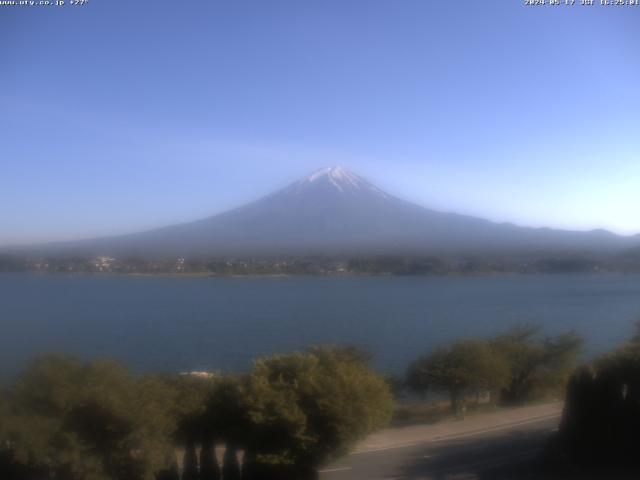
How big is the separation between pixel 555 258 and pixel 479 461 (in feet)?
87.6

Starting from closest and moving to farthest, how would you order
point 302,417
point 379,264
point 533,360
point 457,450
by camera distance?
point 302,417, point 457,450, point 533,360, point 379,264

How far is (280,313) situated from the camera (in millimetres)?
22969

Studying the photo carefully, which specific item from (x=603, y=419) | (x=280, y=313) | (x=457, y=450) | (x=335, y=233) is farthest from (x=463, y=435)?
(x=335, y=233)

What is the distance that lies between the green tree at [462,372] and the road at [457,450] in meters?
1.55

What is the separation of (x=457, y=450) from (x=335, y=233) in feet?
112

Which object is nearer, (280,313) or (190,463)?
(190,463)

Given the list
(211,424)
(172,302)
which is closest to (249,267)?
(172,302)

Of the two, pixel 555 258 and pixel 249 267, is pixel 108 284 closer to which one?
pixel 249 267

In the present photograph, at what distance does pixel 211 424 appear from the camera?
22.5ft

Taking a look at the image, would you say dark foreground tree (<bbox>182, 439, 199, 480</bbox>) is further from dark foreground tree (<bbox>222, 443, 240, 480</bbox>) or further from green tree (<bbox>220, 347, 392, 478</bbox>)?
green tree (<bbox>220, 347, 392, 478</bbox>)

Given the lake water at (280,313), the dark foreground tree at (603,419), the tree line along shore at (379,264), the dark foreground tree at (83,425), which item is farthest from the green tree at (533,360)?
the tree line along shore at (379,264)

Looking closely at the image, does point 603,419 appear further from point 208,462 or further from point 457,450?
point 208,462

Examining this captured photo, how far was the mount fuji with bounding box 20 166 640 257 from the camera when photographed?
33000 millimetres

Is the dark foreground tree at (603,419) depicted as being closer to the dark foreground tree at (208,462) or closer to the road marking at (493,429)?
the road marking at (493,429)
